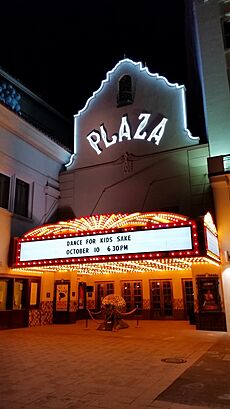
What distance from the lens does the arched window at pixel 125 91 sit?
19.8m

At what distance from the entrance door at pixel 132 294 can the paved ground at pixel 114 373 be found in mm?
8401

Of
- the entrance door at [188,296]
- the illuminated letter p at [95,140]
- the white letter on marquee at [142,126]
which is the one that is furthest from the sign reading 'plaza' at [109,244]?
the entrance door at [188,296]

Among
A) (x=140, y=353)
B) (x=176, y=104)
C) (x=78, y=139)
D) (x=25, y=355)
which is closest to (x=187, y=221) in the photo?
(x=140, y=353)

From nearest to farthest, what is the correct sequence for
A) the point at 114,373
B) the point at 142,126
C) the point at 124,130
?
the point at 114,373, the point at 142,126, the point at 124,130

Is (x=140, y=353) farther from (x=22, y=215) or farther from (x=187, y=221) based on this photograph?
(x=22, y=215)

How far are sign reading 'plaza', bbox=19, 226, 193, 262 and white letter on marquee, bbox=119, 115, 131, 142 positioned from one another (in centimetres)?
719

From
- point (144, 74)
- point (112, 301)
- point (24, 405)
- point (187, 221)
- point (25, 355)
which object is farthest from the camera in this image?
point (144, 74)

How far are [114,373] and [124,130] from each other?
47.1 ft

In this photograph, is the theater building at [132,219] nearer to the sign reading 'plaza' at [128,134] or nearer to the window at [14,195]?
the sign reading 'plaza' at [128,134]

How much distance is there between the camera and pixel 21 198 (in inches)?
697

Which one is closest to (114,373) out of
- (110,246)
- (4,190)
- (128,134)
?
(110,246)

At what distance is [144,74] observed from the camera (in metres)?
20.1

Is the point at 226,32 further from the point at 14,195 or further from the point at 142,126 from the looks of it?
the point at 14,195

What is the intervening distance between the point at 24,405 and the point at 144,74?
18314 millimetres
